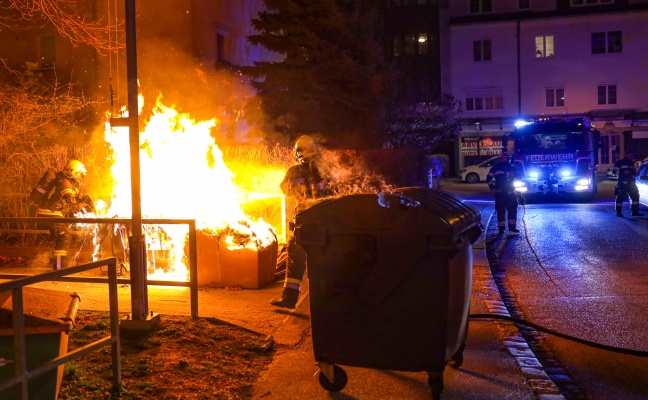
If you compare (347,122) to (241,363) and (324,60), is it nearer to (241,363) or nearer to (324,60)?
(324,60)

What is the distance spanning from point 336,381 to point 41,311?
2116 mm

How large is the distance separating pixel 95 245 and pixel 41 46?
12.0 meters

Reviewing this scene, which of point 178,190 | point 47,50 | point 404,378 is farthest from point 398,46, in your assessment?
point 404,378

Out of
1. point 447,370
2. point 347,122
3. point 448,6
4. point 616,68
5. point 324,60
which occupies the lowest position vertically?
point 447,370

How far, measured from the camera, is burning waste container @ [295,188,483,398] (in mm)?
4590

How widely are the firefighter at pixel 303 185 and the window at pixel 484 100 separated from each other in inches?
1428

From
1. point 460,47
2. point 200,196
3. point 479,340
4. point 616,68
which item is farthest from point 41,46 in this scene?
point 616,68

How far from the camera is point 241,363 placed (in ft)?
18.3

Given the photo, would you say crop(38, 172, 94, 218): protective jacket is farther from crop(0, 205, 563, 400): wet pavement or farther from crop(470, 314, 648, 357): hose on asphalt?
crop(470, 314, 648, 357): hose on asphalt

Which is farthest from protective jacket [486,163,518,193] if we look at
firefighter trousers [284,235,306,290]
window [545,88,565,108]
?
window [545,88,565,108]

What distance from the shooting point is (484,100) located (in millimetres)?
42406

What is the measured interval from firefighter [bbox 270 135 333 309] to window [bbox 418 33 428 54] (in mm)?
37193

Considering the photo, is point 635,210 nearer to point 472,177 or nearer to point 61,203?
point 61,203

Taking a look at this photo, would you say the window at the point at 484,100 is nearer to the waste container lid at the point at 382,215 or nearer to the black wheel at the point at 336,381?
the waste container lid at the point at 382,215
